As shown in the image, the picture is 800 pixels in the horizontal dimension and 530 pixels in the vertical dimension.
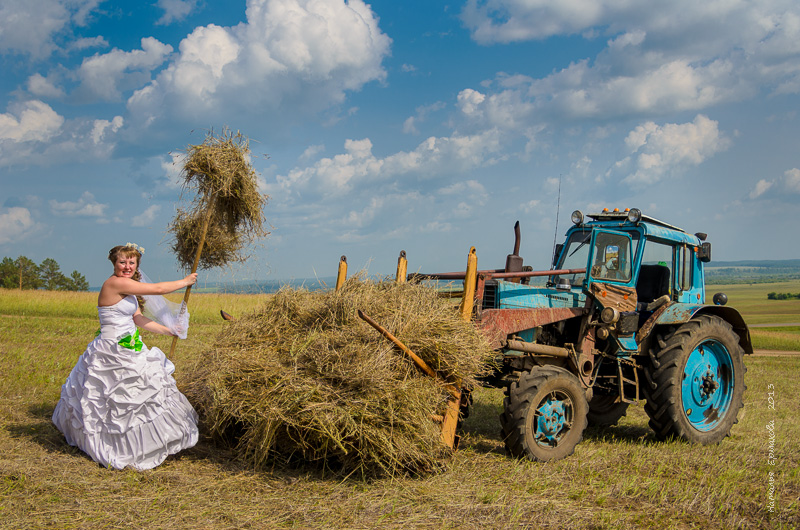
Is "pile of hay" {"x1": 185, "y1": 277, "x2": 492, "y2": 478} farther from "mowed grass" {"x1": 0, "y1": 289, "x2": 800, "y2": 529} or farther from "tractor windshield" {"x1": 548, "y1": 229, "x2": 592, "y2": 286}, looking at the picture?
"tractor windshield" {"x1": 548, "y1": 229, "x2": 592, "y2": 286}

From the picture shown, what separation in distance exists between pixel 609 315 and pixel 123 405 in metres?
4.96

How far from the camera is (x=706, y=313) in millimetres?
7371

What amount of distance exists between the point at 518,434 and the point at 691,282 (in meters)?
4.07

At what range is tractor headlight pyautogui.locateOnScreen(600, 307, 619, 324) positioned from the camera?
6.11 meters

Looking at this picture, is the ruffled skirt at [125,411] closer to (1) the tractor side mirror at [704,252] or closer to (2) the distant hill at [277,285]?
(2) the distant hill at [277,285]

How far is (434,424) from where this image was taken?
474 cm

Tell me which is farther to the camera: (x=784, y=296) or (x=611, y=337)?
(x=784, y=296)

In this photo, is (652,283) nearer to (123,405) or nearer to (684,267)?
(684,267)

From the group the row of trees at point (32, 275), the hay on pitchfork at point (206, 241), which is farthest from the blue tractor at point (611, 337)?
the row of trees at point (32, 275)

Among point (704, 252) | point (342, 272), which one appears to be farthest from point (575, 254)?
point (342, 272)

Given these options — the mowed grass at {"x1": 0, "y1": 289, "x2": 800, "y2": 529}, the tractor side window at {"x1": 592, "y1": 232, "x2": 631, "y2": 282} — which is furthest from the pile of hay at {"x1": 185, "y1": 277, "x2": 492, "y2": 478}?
the tractor side window at {"x1": 592, "y1": 232, "x2": 631, "y2": 282}

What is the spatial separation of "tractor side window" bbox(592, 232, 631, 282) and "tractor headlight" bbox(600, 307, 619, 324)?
69 centimetres

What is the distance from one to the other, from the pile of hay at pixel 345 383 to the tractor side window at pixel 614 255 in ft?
7.90

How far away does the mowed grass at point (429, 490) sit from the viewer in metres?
3.97
